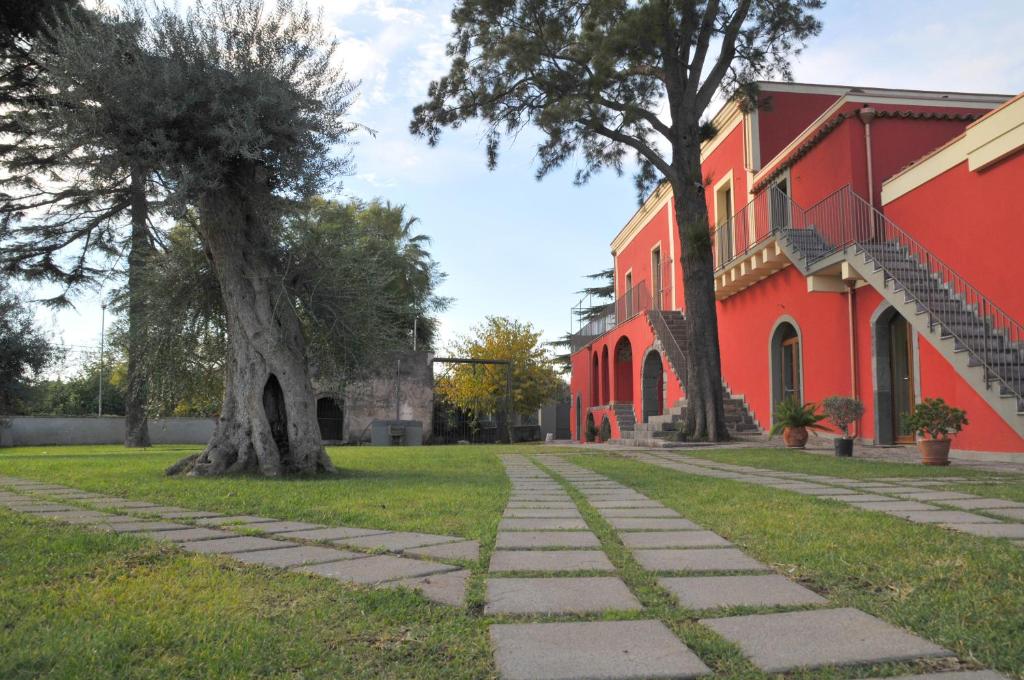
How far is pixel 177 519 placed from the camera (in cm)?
396

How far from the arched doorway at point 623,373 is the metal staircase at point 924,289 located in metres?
10.2

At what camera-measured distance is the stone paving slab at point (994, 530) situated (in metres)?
3.15

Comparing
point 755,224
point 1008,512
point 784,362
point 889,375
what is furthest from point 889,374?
point 1008,512

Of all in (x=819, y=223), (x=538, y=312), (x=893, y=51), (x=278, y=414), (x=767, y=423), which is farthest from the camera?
(x=538, y=312)

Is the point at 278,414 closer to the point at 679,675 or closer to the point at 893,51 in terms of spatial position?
the point at 679,675

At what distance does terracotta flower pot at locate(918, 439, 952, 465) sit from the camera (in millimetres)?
7723

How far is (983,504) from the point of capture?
4.21 metres

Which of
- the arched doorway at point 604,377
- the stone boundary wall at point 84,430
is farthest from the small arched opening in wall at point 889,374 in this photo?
the stone boundary wall at point 84,430

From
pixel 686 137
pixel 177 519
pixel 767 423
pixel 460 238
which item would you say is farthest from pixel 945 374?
pixel 460 238

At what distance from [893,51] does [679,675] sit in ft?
42.3

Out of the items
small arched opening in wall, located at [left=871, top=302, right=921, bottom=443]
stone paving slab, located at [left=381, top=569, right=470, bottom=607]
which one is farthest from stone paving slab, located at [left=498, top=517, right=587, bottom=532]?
small arched opening in wall, located at [left=871, top=302, right=921, bottom=443]

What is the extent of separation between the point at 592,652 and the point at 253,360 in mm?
6126

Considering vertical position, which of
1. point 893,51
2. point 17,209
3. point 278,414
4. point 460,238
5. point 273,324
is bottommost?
point 278,414

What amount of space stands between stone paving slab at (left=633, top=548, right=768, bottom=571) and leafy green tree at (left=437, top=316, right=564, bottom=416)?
92.0 ft
